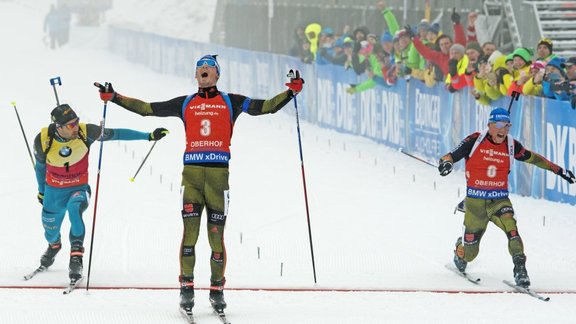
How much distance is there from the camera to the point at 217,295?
34.7ft

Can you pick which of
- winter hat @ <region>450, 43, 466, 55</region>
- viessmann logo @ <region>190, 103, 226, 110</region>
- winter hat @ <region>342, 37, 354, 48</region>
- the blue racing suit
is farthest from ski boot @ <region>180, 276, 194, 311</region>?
winter hat @ <region>342, 37, 354, 48</region>

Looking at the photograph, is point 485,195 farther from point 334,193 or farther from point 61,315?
point 334,193

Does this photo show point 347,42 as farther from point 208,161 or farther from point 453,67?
point 208,161

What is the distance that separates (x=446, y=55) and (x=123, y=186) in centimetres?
561

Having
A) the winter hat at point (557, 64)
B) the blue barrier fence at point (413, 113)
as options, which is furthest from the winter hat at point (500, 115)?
the winter hat at point (557, 64)

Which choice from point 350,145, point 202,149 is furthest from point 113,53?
point 202,149

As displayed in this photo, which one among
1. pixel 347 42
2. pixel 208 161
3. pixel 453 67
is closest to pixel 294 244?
pixel 208 161

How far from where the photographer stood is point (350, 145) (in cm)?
2375

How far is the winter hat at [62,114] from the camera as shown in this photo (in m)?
12.0

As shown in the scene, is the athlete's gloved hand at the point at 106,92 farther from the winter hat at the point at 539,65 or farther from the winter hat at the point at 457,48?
the winter hat at the point at 457,48

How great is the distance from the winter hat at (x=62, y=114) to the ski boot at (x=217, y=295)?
2300mm

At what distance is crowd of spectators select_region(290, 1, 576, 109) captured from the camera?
17.5m

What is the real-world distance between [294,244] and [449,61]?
708cm

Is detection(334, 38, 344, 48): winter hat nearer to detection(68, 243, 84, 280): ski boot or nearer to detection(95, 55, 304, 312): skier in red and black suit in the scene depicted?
detection(68, 243, 84, 280): ski boot
